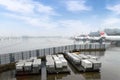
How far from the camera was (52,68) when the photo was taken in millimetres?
19172

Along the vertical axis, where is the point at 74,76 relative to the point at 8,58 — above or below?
below

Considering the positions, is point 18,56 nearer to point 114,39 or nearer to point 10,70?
point 10,70

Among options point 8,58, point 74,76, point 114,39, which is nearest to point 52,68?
point 74,76

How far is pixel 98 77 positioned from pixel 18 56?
13.5 m

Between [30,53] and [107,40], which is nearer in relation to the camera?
[30,53]

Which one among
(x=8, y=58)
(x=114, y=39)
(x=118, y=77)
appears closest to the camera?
(x=118, y=77)

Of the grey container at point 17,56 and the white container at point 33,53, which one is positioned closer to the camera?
the grey container at point 17,56

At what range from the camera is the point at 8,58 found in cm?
2245

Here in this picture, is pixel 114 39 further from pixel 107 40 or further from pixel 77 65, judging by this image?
pixel 77 65

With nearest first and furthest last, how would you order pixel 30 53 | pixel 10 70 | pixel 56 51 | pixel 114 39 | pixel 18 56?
pixel 10 70 < pixel 18 56 < pixel 30 53 < pixel 56 51 < pixel 114 39

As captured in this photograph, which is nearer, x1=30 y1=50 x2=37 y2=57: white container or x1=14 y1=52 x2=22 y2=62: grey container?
x1=14 y1=52 x2=22 y2=62: grey container

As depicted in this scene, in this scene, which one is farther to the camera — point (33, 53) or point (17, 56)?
point (33, 53)

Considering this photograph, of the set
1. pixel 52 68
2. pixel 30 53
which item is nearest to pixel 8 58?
pixel 30 53

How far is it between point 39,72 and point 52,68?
179cm
